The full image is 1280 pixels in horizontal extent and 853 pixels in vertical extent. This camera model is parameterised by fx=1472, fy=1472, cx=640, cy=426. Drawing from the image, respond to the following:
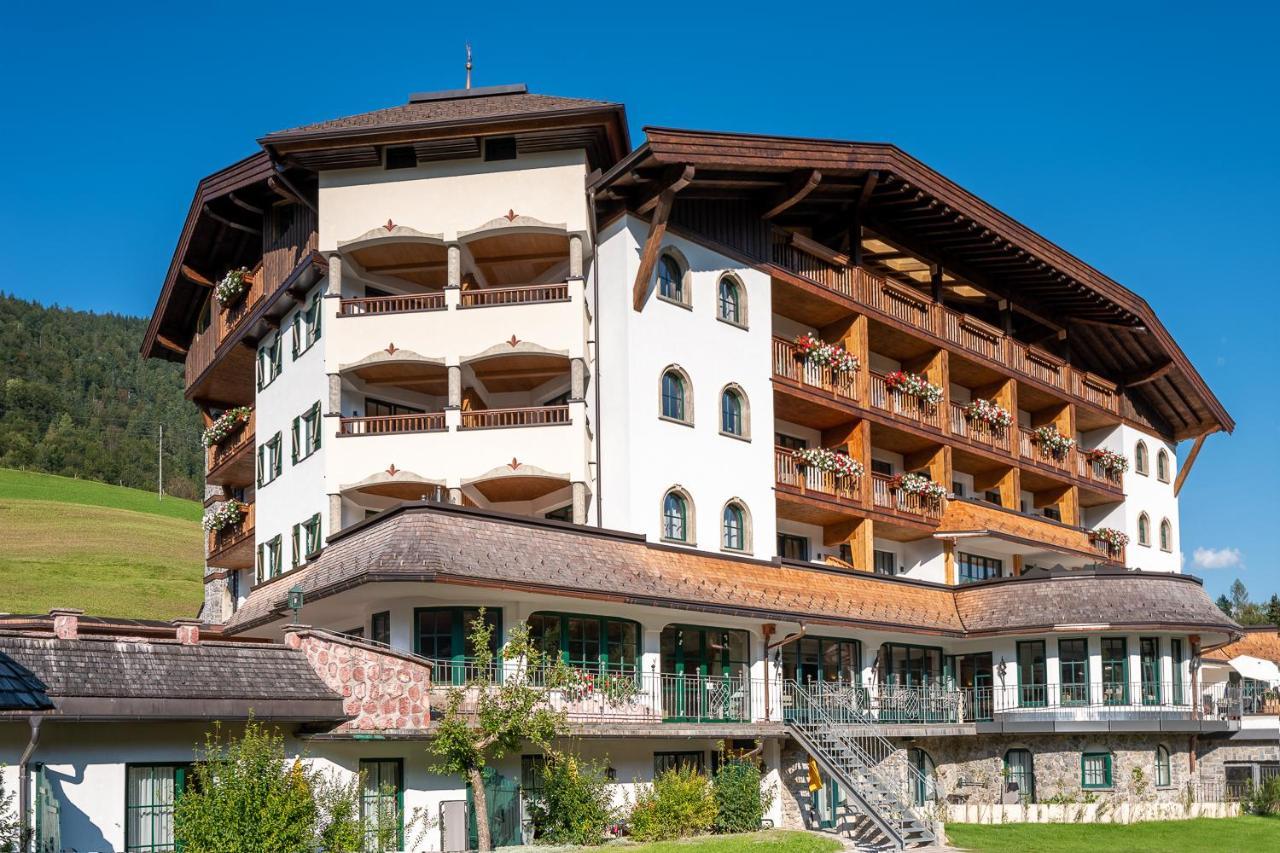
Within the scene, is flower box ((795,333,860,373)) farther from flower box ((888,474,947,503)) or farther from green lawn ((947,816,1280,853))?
green lawn ((947,816,1280,853))

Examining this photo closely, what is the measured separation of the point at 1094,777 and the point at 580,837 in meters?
18.0

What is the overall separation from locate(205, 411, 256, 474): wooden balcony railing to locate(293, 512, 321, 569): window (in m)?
6.61

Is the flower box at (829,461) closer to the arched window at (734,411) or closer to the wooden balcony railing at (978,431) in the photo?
the arched window at (734,411)

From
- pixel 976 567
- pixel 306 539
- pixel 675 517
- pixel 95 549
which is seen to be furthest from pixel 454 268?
pixel 95 549

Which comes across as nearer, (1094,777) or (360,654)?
(360,654)

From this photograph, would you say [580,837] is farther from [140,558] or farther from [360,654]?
[140,558]

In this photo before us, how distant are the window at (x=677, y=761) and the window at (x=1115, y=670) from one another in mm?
12691

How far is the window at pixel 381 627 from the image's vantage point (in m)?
29.4

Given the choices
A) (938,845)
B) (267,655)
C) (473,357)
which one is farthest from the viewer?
(473,357)

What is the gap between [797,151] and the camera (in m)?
35.8

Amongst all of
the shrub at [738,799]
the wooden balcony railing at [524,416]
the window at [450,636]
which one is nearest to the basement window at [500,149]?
the wooden balcony railing at [524,416]

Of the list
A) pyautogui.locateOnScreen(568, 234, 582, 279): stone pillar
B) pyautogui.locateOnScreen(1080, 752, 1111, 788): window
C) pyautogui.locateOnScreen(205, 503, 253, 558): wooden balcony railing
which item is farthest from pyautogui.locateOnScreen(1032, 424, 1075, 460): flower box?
pyautogui.locateOnScreen(205, 503, 253, 558): wooden balcony railing

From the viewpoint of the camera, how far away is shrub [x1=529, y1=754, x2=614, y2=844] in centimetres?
2769

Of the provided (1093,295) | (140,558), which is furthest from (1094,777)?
(140,558)
